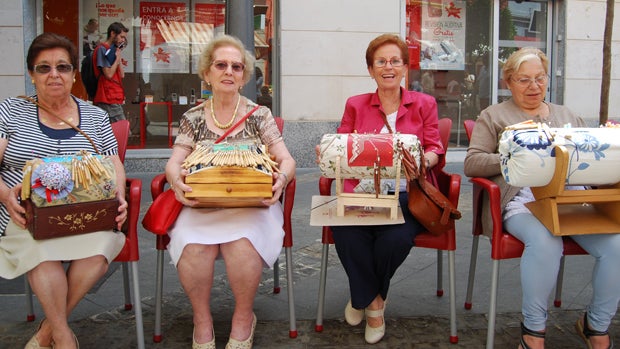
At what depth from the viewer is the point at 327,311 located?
3.58m

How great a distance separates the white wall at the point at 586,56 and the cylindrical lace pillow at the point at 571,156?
7337 mm

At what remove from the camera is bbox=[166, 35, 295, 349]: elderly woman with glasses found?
297 cm

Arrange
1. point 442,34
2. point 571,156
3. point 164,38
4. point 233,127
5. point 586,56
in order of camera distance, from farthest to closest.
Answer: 1. point 442,34
2. point 586,56
3. point 164,38
4. point 233,127
5. point 571,156

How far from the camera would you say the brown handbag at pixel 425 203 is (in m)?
2.93

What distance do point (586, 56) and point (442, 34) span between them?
2.20 meters

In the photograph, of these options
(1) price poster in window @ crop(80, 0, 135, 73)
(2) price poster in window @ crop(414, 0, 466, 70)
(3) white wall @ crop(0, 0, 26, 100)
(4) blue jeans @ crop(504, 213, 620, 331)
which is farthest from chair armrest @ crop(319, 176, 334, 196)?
(2) price poster in window @ crop(414, 0, 466, 70)

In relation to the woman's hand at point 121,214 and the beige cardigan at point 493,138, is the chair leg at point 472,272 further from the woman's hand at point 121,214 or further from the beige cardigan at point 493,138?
the woman's hand at point 121,214

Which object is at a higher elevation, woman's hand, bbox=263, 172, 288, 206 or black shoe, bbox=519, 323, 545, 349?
woman's hand, bbox=263, 172, 288, 206

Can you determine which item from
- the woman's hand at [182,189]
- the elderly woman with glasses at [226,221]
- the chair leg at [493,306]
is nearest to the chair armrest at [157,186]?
the elderly woman with glasses at [226,221]

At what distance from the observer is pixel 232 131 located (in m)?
3.32

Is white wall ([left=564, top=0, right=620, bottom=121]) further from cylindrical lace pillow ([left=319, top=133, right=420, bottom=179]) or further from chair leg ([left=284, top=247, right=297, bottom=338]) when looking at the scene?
chair leg ([left=284, top=247, right=297, bottom=338])

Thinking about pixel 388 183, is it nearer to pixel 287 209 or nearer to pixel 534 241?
pixel 287 209

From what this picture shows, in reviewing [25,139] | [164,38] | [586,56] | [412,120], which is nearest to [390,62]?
[412,120]

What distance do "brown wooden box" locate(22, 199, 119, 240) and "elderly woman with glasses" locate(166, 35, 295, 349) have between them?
0.35 meters
